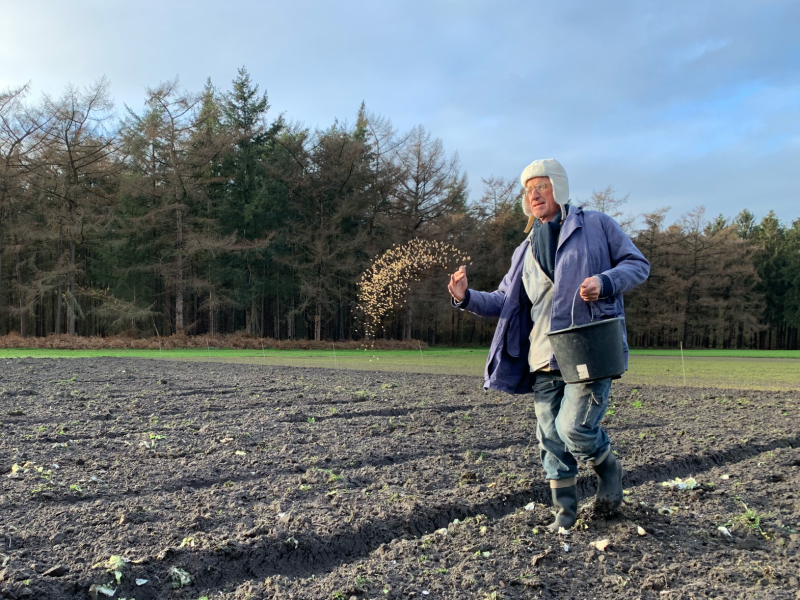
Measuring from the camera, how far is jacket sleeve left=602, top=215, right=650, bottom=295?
299 cm

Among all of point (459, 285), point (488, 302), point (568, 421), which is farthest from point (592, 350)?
point (459, 285)

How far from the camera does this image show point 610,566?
8.89 feet

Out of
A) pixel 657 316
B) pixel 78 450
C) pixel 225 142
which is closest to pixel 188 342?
pixel 225 142

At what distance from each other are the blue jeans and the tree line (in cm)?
2972

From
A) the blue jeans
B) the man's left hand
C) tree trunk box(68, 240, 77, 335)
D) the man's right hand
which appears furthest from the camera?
tree trunk box(68, 240, 77, 335)

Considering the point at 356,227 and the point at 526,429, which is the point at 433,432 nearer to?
the point at 526,429

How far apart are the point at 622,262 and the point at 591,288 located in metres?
0.37

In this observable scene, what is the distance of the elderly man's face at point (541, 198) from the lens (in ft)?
11.1

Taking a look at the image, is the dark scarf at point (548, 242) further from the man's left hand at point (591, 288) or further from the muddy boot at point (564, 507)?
the muddy boot at point (564, 507)

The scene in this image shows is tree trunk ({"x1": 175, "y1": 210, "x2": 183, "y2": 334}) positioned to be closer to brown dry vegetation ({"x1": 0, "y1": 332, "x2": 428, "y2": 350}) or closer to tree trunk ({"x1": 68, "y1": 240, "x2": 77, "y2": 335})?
brown dry vegetation ({"x1": 0, "y1": 332, "x2": 428, "y2": 350})

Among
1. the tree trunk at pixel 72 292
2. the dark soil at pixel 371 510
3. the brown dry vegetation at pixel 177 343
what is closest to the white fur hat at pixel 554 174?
the dark soil at pixel 371 510

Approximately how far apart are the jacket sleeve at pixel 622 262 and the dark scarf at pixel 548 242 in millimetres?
256

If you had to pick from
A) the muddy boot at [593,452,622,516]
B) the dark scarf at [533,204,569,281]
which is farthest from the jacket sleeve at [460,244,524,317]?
the muddy boot at [593,452,622,516]

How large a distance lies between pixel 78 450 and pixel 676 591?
469 cm
